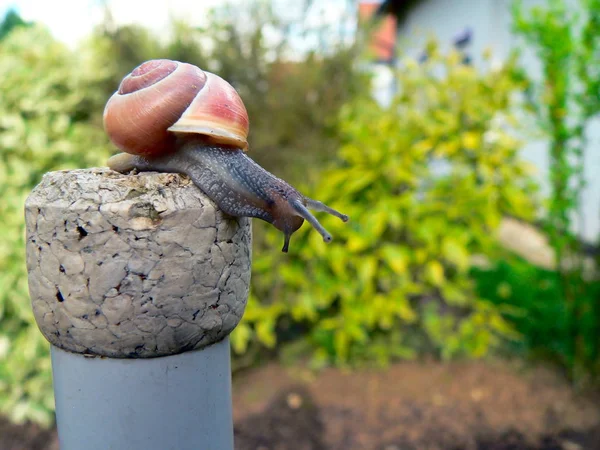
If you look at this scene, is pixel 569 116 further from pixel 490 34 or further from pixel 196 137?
pixel 490 34

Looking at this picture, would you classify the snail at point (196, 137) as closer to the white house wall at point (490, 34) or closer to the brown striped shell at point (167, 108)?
the brown striped shell at point (167, 108)

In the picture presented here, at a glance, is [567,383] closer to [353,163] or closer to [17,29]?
[353,163]

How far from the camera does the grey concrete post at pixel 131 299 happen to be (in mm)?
1032

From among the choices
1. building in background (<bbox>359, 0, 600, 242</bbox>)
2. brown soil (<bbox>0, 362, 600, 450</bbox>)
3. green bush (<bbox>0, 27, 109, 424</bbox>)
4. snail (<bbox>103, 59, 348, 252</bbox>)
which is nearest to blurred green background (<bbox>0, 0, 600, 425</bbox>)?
green bush (<bbox>0, 27, 109, 424</bbox>)

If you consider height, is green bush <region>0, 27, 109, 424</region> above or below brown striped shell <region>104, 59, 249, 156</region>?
below

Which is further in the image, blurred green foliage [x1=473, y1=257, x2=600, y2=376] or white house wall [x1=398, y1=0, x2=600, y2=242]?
white house wall [x1=398, y1=0, x2=600, y2=242]

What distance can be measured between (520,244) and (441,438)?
14.5 feet

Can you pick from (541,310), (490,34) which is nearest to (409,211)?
(541,310)

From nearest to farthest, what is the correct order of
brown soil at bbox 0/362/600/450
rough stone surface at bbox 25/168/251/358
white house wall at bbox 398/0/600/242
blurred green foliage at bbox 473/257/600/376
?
rough stone surface at bbox 25/168/251/358 → brown soil at bbox 0/362/600/450 → blurred green foliage at bbox 473/257/600/376 → white house wall at bbox 398/0/600/242

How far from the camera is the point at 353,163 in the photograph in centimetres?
355

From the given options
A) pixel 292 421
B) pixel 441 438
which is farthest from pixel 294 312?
pixel 441 438

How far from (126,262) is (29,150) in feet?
8.43

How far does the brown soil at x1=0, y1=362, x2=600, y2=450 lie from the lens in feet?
10.1

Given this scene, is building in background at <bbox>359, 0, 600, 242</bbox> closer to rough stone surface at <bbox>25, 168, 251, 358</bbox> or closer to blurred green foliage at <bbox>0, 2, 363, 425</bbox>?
blurred green foliage at <bbox>0, 2, 363, 425</bbox>
